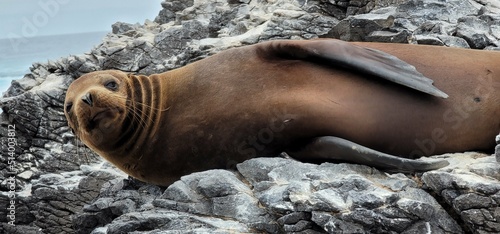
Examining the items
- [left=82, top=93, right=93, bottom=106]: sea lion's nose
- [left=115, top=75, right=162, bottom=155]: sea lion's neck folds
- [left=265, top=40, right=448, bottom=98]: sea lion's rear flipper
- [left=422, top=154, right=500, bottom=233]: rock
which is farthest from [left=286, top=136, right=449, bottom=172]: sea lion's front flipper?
[left=82, top=93, right=93, bottom=106]: sea lion's nose

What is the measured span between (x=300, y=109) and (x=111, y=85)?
51.8 inches

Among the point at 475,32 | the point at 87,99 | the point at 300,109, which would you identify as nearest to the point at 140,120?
the point at 87,99

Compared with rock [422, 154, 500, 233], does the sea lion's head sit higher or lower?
higher

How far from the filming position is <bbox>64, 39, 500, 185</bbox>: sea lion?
4516 mm

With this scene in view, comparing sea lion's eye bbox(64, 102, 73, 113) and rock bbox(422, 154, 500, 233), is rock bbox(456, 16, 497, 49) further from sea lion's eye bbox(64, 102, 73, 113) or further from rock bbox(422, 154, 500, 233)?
sea lion's eye bbox(64, 102, 73, 113)

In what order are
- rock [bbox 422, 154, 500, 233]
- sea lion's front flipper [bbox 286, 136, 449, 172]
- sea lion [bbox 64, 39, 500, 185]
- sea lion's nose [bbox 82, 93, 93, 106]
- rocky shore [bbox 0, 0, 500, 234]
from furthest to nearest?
sea lion's nose [bbox 82, 93, 93, 106], sea lion [bbox 64, 39, 500, 185], sea lion's front flipper [bbox 286, 136, 449, 172], rocky shore [bbox 0, 0, 500, 234], rock [bbox 422, 154, 500, 233]

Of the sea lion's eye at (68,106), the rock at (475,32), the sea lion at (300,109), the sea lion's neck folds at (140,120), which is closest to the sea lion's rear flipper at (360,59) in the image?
the sea lion at (300,109)

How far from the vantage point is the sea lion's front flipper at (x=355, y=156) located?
4.13 m

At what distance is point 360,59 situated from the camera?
15.1 ft

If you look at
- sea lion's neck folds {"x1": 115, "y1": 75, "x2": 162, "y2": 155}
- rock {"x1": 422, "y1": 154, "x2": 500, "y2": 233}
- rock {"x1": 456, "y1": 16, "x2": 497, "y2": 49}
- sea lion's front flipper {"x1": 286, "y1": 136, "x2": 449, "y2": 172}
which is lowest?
rock {"x1": 422, "y1": 154, "x2": 500, "y2": 233}

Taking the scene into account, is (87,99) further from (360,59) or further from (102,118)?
(360,59)

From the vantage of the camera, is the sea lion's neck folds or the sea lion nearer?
the sea lion

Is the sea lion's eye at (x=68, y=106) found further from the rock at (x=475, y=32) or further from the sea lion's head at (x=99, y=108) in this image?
the rock at (x=475, y=32)

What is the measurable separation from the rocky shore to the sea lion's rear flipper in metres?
0.50
